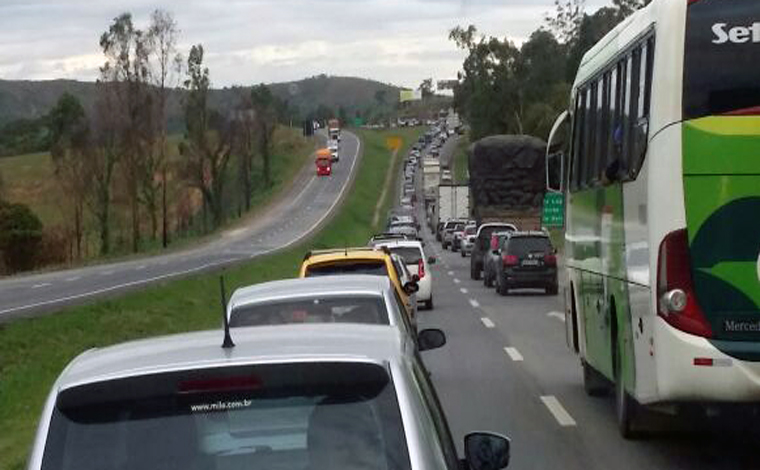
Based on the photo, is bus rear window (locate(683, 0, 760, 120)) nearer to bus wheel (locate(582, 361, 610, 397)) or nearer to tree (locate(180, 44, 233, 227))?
bus wheel (locate(582, 361, 610, 397))

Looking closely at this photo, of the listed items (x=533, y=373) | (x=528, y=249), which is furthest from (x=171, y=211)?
(x=533, y=373)

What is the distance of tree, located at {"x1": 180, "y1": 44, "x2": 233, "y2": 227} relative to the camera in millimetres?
100625

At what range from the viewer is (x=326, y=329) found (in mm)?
5418

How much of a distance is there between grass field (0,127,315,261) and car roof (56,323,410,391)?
75.7 metres

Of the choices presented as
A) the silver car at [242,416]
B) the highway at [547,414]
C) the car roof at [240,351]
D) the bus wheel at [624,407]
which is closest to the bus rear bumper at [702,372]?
the highway at [547,414]

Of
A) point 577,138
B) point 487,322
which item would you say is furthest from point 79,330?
point 577,138

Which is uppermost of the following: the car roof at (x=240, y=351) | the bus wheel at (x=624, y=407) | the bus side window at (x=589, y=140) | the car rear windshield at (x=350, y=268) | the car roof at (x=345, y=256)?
the bus side window at (x=589, y=140)

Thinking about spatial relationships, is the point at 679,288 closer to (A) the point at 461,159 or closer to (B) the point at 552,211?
(B) the point at 552,211

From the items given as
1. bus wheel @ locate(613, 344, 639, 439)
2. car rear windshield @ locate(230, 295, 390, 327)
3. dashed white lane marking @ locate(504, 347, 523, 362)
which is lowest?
dashed white lane marking @ locate(504, 347, 523, 362)

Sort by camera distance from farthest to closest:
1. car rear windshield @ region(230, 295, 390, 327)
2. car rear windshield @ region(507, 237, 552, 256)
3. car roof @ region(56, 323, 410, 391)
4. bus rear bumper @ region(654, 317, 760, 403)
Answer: car rear windshield @ region(507, 237, 552, 256), car rear windshield @ region(230, 295, 390, 327), bus rear bumper @ region(654, 317, 760, 403), car roof @ region(56, 323, 410, 391)

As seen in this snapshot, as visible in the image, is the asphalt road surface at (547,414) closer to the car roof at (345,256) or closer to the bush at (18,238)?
the car roof at (345,256)

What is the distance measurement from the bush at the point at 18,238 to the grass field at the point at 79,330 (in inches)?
1125

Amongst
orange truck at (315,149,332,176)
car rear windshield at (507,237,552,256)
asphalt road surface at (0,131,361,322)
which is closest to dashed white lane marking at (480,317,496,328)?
asphalt road surface at (0,131,361,322)

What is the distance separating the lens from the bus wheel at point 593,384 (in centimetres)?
1551
